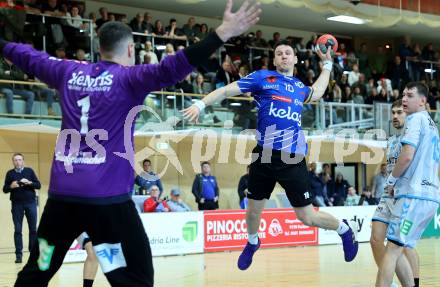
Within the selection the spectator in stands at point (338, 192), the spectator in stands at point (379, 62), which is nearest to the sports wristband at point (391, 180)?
the spectator in stands at point (338, 192)

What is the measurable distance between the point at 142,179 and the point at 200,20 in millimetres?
10036

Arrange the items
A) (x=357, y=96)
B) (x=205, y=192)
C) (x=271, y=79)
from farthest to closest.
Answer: (x=357, y=96) → (x=205, y=192) → (x=271, y=79)

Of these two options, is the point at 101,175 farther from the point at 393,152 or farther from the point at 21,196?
the point at 21,196

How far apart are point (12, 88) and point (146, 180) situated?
4466 mm

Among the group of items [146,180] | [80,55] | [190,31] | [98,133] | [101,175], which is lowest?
[146,180]

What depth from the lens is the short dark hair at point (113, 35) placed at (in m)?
5.21

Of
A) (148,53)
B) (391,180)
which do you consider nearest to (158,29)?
(148,53)

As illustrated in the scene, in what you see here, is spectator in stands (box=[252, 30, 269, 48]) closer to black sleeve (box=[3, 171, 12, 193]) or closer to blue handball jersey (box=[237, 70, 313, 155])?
black sleeve (box=[3, 171, 12, 193])

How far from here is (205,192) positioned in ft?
68.8

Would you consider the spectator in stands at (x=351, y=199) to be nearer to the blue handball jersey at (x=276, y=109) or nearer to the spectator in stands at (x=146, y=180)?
the spectator in stands at (x=146, y=180)

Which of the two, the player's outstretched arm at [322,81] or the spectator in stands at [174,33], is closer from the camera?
the player's outstretched arm at [322,81]

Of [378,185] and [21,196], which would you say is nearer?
[21,196]

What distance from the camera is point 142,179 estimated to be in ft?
66.8

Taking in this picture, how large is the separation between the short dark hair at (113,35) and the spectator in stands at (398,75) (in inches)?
997
